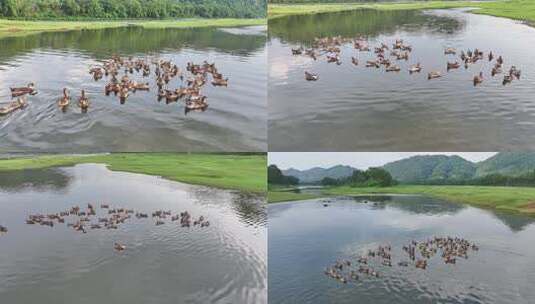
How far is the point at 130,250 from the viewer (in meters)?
14.7

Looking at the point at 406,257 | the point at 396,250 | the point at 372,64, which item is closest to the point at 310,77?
the point at 372,64

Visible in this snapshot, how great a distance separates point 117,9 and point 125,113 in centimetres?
2391

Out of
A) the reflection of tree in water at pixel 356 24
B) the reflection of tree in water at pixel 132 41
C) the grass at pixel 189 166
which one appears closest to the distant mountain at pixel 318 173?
the grass at pixel 189 166

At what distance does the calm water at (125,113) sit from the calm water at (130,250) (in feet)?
9.99

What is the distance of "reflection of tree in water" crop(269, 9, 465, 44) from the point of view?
23438 millimetres

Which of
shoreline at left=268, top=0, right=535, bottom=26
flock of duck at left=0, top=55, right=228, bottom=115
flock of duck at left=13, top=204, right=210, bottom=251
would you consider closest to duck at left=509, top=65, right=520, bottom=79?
shoreline at left=268, top=0, right=535, bottom=26

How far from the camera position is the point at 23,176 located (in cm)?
2016

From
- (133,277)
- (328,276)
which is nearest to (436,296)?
(328,276)

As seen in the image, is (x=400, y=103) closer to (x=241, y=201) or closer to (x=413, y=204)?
(x=241, y=201)

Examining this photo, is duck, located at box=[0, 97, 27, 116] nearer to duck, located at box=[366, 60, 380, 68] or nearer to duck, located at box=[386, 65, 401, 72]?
duck, located at box=[366, 60, 380, 68]

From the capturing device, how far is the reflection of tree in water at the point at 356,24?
2344 cm

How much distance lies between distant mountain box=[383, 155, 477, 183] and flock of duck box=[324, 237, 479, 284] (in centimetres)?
Answer: 272

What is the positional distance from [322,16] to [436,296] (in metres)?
19.0

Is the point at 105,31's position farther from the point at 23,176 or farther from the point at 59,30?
the point at 23,176
